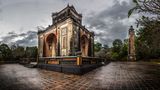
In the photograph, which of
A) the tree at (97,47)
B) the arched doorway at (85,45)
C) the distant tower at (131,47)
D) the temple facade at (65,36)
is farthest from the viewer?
the tree at (97,47)

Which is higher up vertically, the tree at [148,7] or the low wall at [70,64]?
the tree at [148,7]

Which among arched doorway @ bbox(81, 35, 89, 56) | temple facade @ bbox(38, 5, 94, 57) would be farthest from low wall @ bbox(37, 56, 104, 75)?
arched doorway @ bbox(81, 35, 89, 56)

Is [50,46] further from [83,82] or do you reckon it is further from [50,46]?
[83,82]

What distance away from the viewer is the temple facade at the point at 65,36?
21.7 metres

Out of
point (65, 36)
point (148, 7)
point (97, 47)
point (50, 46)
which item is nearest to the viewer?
point (148, 7)

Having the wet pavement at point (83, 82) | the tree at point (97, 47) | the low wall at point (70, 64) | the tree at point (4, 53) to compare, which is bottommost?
the wet pavement at point (83, 82)

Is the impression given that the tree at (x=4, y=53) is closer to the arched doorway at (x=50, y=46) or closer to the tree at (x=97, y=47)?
the arched doorway at (x=50, y=46)

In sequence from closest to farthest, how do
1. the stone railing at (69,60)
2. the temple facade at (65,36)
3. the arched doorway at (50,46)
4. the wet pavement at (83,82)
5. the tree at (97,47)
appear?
the wet pavement at (83,82) < the stone railing at (69,60) < the temple facade at (65,36) < the arched doorway at (50,46) < the tree at (97,47)

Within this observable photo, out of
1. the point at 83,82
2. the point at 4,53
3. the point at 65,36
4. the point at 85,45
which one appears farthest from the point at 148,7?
the point at 4,53

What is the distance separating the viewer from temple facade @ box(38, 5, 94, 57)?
71.3 ft

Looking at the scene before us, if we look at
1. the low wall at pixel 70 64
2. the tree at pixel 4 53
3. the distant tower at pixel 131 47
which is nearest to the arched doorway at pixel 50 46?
the low wall at pixel 70 64

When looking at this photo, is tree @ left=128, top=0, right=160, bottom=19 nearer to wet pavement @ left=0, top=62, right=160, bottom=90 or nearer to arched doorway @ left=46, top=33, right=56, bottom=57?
wet pavement @ left=0, top=62, right=160, bottom=90

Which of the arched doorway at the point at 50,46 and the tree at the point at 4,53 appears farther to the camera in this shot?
the tree at the point at 4,53

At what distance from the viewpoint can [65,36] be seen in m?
22.6
